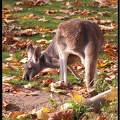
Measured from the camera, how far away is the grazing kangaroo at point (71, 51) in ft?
19.4

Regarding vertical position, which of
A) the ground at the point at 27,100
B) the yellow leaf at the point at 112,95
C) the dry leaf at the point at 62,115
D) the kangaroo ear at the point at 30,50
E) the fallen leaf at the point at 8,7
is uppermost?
the fallen leaf at the point at 8,7

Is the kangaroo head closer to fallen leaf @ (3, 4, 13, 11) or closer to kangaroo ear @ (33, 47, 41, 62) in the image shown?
kangaroo ear @ (33, 47, 41, 62)

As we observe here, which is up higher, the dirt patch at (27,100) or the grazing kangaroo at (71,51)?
the grazing kangaroo at (71,51)

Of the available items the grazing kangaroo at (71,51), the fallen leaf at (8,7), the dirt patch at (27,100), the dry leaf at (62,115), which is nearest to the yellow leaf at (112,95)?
the dry leaf at (62,115)

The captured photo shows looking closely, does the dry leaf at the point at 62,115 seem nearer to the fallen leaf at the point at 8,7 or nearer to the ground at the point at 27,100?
the ground at the point at 27,100

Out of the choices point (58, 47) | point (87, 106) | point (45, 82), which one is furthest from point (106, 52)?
point (87, 106)

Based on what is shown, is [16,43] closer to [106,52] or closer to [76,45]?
[106,52]

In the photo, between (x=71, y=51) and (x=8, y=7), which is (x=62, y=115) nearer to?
(x=71, y=51)

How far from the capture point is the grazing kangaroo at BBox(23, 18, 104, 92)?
592cm

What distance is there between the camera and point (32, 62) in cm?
760

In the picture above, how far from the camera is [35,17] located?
433 inches

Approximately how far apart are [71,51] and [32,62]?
1.20 metres

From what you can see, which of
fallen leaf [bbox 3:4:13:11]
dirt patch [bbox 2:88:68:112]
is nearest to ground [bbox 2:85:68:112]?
dirt patch [bbox 2:88:68:112]

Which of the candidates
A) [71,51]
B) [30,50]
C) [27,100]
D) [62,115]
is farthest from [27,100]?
[30,50]
